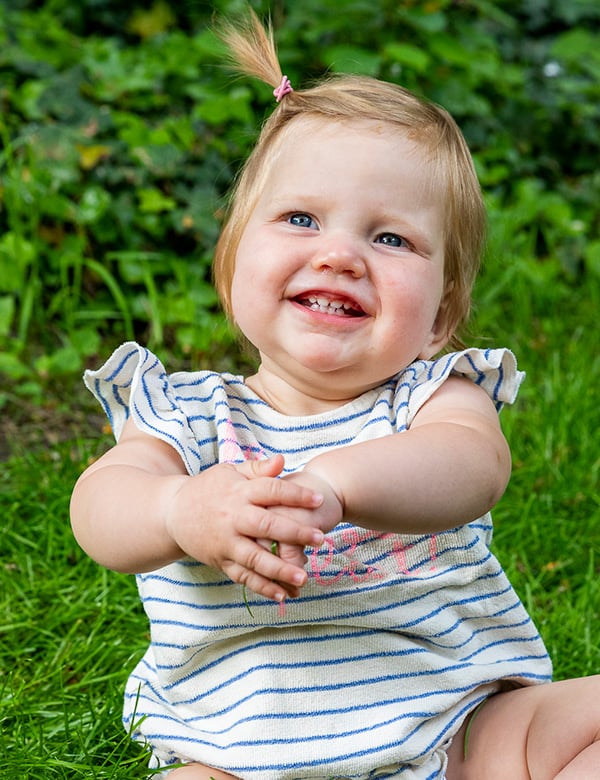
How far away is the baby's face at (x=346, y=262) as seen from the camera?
1586mm

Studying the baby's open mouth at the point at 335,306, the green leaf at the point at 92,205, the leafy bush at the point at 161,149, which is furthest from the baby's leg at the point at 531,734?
the green leaf at the point at 92,205

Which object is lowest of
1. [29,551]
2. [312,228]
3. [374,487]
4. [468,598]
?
[29,551]

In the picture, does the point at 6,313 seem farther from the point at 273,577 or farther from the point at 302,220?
the point at 273,577

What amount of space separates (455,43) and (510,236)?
0.74 m

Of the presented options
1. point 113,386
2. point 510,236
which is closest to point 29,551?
point 113,386

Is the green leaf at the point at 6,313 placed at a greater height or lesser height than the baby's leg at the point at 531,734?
lesser

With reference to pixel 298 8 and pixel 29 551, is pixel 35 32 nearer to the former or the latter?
pixel 298 8

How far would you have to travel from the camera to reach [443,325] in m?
1.81

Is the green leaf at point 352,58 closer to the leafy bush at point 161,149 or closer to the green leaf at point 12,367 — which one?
the leafy bush at point 161,149

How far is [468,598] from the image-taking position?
1.67 meters

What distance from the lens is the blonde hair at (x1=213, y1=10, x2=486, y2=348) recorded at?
1.68 metres

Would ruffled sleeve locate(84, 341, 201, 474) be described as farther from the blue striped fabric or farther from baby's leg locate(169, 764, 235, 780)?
baby's leg locate(169, 764, 235, 780)

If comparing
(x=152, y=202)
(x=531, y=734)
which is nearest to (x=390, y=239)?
(x=531, y=734)

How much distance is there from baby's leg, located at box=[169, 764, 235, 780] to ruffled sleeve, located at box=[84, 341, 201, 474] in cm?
43
